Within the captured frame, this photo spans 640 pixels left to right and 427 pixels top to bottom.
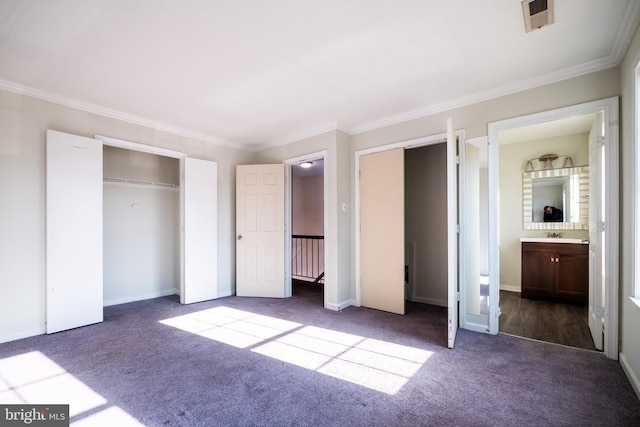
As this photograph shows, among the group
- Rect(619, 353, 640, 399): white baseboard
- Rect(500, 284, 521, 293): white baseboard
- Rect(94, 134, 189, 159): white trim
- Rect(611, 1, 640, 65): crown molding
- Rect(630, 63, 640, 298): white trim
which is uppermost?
Rect(611, 1, 640, 65): crown molding

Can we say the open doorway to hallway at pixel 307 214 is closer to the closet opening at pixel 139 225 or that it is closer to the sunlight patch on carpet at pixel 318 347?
the closet opening at pixel 139 225

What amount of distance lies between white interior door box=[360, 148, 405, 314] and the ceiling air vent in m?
1.86

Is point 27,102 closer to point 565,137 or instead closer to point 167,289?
point 167,289

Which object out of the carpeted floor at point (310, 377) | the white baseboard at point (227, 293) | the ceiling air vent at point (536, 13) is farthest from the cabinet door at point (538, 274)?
the white baseboard at point (227, 293)

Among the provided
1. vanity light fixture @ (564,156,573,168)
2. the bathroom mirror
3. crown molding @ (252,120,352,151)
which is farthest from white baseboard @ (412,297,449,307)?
vanity light fixture @ (564,156,573,168)

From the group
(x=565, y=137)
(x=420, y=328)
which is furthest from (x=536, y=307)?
(x=565, y=137)

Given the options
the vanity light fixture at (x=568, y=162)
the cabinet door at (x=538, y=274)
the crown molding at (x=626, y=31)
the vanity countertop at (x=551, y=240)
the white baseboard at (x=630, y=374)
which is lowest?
the white baseboard at (x=630, y=374)

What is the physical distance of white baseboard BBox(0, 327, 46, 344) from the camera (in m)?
2.81

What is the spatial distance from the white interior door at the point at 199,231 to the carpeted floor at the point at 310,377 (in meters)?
1.02

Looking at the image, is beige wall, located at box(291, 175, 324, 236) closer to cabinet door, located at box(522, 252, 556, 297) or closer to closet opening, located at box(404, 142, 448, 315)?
closet opening, located at box(404, 142, 448, 315)

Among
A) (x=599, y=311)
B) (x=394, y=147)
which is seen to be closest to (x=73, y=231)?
(x=394, y=147)

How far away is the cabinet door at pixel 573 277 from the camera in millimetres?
4027

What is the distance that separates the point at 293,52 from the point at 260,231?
2.98m

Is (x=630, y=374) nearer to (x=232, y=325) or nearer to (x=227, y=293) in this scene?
(x=232, y=325)
